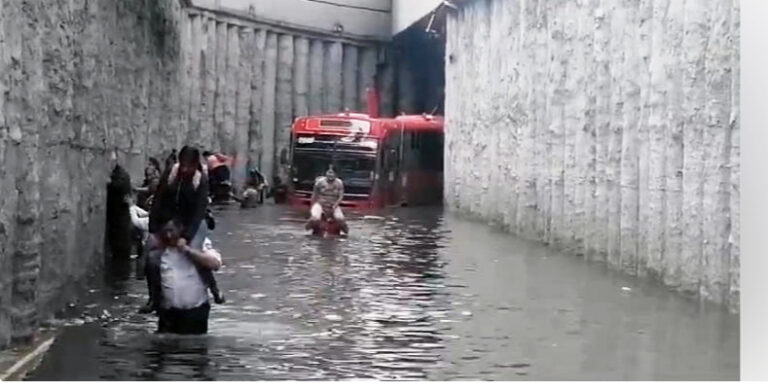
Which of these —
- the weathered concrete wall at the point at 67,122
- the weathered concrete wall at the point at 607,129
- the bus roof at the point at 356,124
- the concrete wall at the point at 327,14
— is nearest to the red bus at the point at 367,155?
the bus roof at the point at 356,124

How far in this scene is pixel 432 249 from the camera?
19.9 feet

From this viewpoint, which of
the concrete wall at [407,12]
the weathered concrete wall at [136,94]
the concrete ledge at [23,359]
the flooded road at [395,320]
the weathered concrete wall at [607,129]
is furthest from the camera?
the concrete wall at [407,12]

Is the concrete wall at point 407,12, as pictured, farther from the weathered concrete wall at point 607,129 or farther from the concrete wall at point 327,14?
the weathered concrete wall at point 607,129

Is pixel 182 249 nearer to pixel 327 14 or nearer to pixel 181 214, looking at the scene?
pixel 181 214

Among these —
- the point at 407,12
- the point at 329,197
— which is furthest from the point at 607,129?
the point at 329,197

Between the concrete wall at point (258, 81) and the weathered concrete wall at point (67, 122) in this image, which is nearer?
the weathered concrete wall at point (67, 122)

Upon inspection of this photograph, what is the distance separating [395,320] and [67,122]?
1.47 m

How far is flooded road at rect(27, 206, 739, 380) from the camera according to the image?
5418 millimetres

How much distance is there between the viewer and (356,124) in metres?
6.00

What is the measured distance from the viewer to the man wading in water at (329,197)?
19.3ft

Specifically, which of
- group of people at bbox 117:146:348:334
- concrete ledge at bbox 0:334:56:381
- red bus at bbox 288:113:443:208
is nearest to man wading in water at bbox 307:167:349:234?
red bus at bbox 288:113:443:208

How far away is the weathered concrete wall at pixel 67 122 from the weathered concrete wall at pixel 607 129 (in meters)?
1.15

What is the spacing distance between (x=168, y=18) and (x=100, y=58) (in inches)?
15.9

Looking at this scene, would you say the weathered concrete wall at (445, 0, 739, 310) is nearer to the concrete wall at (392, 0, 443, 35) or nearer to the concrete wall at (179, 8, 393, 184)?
the concrete wall at (392, 0, 443, 35)
